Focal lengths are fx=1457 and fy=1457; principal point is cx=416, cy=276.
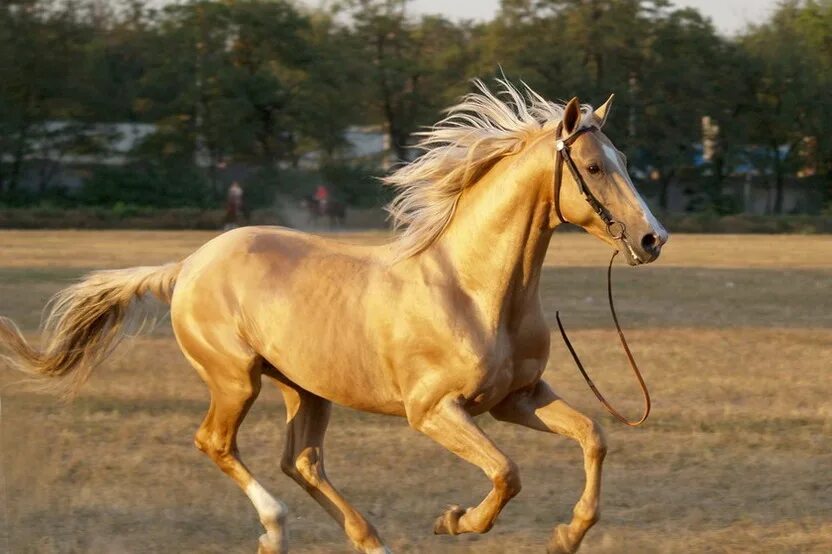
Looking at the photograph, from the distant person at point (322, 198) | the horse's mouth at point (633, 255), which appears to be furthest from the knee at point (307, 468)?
the distant person at point (322, 198)

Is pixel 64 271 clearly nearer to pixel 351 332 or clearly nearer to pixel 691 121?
pixel 351 332

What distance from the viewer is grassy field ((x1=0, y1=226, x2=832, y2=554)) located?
725cm

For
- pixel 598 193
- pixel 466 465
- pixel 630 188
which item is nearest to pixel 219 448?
pixel 466 465

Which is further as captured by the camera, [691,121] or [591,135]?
[691,121]

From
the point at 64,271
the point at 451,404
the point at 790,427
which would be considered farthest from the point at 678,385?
the point at 64,271

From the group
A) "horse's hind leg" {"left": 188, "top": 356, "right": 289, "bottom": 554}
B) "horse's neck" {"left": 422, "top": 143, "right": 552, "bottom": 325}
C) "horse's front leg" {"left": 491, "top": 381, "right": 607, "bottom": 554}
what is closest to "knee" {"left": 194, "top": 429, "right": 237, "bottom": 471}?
"horse's hind leg" {"left": 188, "top": 356, "right": 289, "bottom": 554}

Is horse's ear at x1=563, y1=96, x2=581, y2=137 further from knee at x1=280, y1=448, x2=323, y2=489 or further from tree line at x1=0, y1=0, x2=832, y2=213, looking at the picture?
tree line at x1=0, y1=0, x2=832, y2=213

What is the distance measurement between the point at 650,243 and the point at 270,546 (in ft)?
7.56

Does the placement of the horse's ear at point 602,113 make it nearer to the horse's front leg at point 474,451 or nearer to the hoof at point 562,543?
the horse's front leg at point 474,451

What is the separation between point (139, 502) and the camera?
791 cm

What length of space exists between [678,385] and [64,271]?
570 inches

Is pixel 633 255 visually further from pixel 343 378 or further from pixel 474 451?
pixel 343 378

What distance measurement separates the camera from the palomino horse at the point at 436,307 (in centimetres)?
603

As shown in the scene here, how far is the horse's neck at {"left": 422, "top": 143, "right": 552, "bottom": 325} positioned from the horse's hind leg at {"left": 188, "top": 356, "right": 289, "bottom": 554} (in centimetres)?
128
